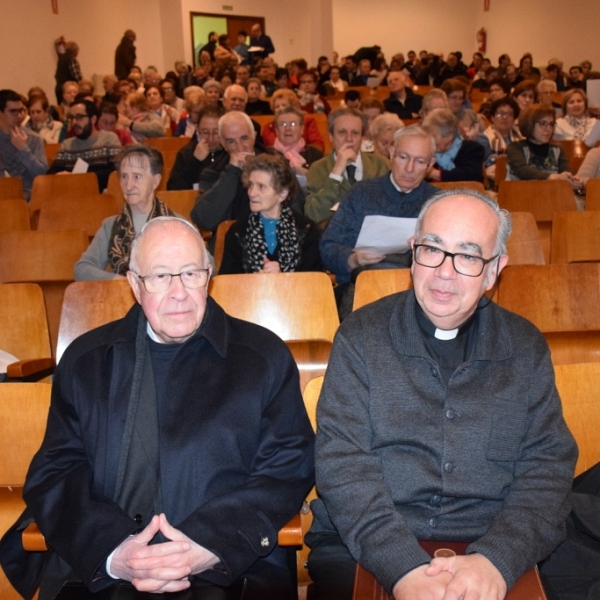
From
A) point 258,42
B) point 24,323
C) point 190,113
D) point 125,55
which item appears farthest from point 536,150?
point 258,42

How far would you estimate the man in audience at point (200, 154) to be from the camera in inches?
208

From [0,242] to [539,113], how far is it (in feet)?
11.6

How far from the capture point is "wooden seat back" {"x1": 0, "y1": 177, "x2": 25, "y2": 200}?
207 inches

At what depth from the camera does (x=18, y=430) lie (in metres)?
2.08

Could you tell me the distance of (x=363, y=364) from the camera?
182 cm

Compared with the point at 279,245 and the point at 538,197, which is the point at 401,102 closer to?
the point at 538,197

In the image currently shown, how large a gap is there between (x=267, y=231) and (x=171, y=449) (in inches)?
71.8

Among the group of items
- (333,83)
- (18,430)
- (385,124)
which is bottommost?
(18,430)

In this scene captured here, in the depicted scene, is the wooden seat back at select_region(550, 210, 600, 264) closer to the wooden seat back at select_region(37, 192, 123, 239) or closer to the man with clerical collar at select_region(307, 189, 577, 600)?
the man with clerical collar at select_region(307, 189, 577, 600)

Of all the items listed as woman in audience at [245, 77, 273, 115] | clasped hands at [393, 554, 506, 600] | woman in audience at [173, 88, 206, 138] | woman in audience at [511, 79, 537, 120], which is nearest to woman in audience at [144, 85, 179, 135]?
woman in audience at [245, 77, 273, 115]

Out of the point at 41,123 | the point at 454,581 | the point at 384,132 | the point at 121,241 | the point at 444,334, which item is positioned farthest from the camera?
the point at 41,123

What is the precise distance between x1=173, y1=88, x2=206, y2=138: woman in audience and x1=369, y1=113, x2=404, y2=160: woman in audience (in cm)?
241

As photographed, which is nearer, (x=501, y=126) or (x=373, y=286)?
(x=373, y=286)

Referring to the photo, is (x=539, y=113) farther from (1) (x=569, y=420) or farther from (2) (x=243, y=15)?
(2) (x=243, y=15)
